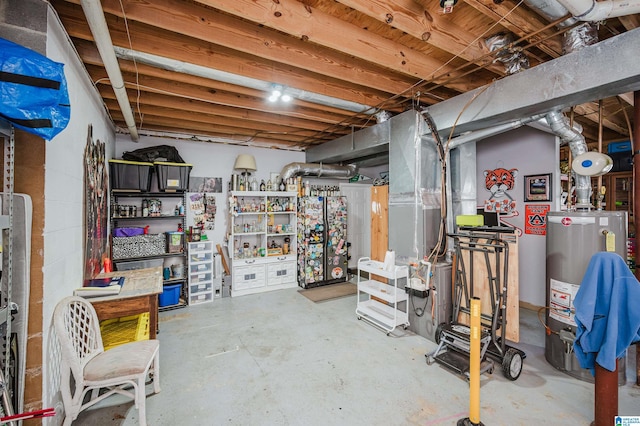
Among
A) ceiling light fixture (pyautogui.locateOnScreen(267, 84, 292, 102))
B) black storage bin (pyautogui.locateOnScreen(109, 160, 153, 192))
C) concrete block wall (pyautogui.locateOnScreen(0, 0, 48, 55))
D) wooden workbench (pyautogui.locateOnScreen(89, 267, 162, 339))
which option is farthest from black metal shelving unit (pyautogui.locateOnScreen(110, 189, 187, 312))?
concrete block wall (pyautogui.locateOnScreen(0, 0, 48, 55))

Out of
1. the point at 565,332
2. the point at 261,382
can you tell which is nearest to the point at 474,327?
the point at 565,332

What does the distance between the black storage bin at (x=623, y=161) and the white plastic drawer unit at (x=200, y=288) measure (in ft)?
25.2

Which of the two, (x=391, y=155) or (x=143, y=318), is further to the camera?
(x=391, y=155)

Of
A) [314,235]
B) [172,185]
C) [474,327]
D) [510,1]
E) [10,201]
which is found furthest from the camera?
[314,235]

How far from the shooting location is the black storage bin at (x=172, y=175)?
435 cm

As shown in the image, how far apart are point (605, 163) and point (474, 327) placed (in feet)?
6.76

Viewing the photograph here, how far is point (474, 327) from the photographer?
71.7 inches

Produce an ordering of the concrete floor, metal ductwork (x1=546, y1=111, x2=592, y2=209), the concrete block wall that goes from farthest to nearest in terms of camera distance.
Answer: metal ductwork (x1=546, y1=111, x2=592, y2=209), the concrete floor, the concrete block wall

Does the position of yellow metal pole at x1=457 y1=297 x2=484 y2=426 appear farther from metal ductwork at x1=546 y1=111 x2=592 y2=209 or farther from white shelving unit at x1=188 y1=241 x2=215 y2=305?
white shelving unit at x1=188 y1=241 x2=215 y2=305

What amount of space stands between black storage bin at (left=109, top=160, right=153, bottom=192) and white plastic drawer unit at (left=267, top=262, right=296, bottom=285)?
255cm

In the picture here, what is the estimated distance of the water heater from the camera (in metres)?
2.44

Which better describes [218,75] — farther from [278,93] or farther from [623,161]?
[623,161]

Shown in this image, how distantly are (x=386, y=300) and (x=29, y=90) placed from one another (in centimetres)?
371

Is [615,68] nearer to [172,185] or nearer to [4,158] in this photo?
[4,158]
